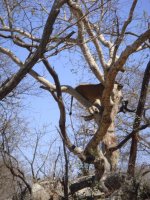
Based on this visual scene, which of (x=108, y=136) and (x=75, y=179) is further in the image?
(x=108, y=136)

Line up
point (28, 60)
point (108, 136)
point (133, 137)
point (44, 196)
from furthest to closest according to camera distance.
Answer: point (108, 136) → point (133, 137) → point (44, 196) → point (28, 60)

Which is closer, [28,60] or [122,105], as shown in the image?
[28,60]

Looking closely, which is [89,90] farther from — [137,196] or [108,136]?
[137,196]

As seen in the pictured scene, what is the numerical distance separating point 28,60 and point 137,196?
2.45 meters

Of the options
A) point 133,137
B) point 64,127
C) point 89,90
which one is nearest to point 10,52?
point 89,90

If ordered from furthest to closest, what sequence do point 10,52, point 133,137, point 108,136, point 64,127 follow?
1. point 10,52
2. point 108,136
3. point 64,127
4. point 133,137

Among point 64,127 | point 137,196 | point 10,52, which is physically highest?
point 10,52

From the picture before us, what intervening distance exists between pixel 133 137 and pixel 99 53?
4274mm

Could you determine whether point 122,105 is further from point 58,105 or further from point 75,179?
point 75,179

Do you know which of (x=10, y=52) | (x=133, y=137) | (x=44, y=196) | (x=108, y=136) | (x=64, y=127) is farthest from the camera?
(x=10, y=52)

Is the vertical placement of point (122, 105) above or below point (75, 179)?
above

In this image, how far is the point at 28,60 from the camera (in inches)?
167

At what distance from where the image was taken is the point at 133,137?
24.5ft

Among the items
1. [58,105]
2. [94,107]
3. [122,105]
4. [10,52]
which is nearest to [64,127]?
[58,105]
